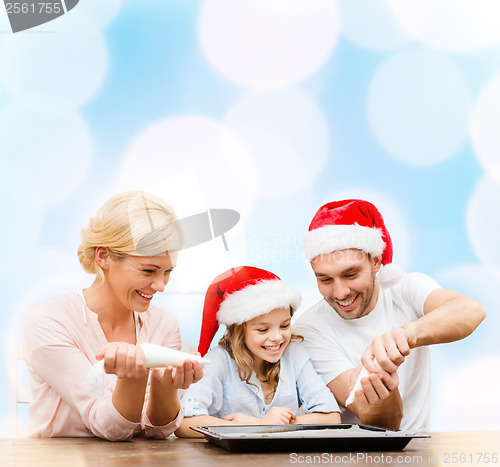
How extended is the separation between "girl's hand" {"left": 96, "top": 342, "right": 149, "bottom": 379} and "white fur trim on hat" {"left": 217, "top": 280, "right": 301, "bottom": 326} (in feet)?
1.73

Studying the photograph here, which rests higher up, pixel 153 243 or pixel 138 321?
pixel 153 243

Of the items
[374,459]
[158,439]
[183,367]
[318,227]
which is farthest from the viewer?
[318,227]

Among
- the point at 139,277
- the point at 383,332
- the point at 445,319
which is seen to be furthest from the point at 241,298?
the point at 445,319

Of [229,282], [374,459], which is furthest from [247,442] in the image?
[229,282]

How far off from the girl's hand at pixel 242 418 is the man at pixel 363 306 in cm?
25

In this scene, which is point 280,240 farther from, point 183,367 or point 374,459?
point 374,459

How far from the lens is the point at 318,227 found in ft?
5.48

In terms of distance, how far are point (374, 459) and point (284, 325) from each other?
2.23 feet

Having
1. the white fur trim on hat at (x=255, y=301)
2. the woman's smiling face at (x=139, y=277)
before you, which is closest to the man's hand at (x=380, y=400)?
the white fur trim on hat at (x=255, y=301)

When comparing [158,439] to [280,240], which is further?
[280,240]

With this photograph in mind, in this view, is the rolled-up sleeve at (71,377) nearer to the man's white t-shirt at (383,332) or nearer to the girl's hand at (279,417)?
the girl's hand at (279,417)

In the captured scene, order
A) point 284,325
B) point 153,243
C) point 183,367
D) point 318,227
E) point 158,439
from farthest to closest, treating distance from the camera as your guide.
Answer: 1. point 318,227
2. point 284,325
3. point 153,243
4. point 158,439
5. point 183,367

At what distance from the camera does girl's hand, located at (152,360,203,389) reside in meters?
1.05

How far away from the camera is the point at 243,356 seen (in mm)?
1493
